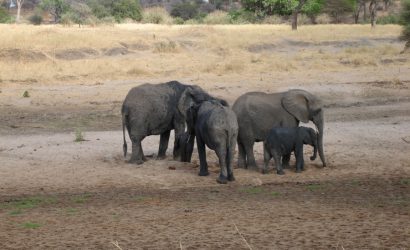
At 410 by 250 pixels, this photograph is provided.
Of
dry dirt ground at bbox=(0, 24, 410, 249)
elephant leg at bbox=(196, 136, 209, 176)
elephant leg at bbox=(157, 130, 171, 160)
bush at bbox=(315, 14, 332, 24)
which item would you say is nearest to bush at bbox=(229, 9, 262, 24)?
bush at bbox=(315, 14, 332, 24)

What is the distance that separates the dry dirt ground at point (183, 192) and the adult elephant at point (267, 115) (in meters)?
0.38

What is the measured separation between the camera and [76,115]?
771 inches

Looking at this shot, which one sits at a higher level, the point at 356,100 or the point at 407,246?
the point at 407,246

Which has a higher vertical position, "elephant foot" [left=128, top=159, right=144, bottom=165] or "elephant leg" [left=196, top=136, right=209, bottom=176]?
"elephant leg" [left=196, top=136, right=209, bottom=176]

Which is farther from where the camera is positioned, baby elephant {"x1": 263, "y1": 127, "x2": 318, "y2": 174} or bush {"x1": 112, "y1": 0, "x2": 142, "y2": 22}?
bush {"x1": 112, "y1": 0, "x2": 142, "y2": 22}

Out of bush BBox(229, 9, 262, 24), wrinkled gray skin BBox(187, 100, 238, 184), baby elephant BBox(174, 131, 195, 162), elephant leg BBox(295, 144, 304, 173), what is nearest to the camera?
wrinkled gray skin BBox(187, 100, 238, 184)

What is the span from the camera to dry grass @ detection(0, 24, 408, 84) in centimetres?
2644

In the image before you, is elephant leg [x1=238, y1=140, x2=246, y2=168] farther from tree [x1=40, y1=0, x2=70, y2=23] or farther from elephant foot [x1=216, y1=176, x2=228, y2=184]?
tree [x1=40, y1=0, x2=70, y2=23]

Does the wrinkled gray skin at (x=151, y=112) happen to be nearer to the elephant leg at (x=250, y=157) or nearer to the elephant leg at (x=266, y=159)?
the elephant leg at (x=250, y=157)

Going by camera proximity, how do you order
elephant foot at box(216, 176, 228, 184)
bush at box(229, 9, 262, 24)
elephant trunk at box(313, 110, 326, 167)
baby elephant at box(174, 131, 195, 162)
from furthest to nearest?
bush at box(229, 9, 262, 24)
baby elephant at box(174, 131, 195, 162)
elephant trunk at box(313, 110, 326, 167)
elephant foot at box(216, 176, 228, 184)

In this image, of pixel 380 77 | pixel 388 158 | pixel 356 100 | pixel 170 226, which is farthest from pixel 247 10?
pixel 170 226

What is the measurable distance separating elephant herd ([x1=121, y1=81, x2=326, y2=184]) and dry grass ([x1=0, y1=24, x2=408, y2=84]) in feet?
39.0

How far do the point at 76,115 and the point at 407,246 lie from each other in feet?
44.3

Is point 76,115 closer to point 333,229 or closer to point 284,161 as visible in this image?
point 284,161
